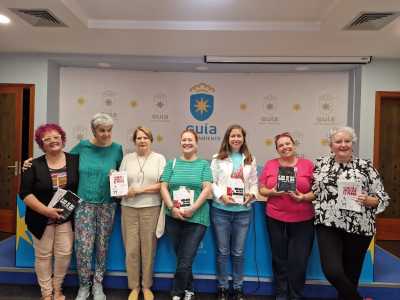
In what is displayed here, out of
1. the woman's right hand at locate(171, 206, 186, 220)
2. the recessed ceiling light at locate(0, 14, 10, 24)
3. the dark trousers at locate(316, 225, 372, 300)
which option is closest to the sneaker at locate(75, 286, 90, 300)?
the woman's right hand at locate(171, 206, 186, 220)

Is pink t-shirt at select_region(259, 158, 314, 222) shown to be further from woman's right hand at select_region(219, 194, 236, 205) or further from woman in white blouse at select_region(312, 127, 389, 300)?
woman's right hand at select_region(219, 194, 236, 205)

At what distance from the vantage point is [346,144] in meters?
2.16

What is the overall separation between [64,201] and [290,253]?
66.9 inches

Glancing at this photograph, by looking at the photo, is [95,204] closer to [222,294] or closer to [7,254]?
[222,294]

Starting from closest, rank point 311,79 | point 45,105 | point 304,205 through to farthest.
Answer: point 304,205, point 45,105, point 311,79

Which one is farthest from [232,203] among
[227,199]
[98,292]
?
[98,292]

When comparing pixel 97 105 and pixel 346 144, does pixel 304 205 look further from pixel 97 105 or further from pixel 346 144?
pixel 97 105

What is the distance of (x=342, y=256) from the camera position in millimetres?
2248

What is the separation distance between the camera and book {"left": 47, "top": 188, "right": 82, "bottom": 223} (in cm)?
236

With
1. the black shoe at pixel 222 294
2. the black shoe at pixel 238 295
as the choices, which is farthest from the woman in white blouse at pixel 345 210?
the black shoe at pixel 222 294

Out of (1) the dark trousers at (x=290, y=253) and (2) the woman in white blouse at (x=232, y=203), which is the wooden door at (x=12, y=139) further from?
(1) the dark trousers at (x=290, y=253)

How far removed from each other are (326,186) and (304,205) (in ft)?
0.84

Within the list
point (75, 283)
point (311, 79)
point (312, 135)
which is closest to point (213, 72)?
point (311, 79)

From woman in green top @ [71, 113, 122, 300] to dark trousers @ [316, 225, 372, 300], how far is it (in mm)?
1577
